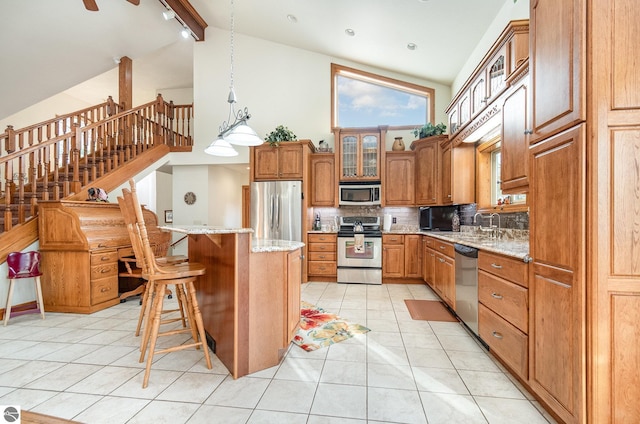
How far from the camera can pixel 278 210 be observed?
4844mm

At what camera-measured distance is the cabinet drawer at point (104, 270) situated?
343 cm

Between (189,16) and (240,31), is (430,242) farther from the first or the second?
(189,16)

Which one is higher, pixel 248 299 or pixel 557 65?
pixel 557 65

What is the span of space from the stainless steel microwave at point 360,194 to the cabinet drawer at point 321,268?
3.56ft

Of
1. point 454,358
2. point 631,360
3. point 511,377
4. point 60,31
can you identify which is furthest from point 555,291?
point 60,31

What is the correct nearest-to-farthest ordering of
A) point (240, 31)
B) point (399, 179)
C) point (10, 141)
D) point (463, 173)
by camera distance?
point (10, 141) < point (463, 173) < point (399, 179) < point (240, 31)

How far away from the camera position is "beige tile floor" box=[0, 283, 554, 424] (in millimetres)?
1620

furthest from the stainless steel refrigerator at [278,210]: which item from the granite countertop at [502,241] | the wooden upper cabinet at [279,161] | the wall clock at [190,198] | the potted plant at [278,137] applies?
the wall clock at [190,198]

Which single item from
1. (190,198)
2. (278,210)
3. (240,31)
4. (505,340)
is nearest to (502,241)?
(505,340)

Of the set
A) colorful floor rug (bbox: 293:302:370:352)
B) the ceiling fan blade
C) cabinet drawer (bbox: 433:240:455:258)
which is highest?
the ceiling fan blade

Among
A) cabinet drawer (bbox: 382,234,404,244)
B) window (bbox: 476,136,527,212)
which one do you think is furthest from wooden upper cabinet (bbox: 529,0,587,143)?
cabinet drawer (bbox: 382,234,404,244)

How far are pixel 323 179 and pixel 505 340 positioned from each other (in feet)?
12.1

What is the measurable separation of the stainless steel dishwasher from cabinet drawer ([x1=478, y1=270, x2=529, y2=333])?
13 centimetres

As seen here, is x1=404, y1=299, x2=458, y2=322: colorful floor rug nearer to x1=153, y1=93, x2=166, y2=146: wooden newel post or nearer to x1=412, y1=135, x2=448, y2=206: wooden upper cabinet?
x1=412, y1=135, x2=448, y2=206: wooden upper cabinet
